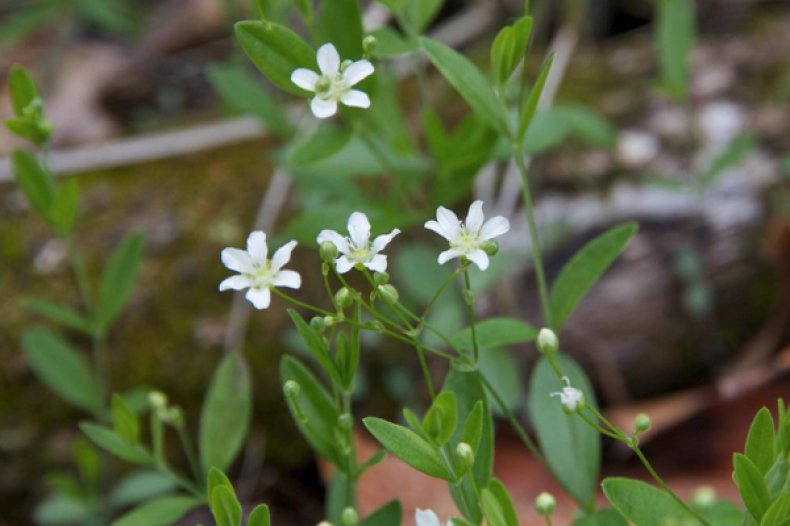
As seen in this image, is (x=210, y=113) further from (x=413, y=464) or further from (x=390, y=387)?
(x=413, y=464)

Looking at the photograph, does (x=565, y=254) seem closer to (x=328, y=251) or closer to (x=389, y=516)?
(x=389, y=516)

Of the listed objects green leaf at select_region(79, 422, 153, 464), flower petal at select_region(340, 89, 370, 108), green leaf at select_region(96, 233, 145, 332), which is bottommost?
green leaf at select_region(79, 422, 153, 464)

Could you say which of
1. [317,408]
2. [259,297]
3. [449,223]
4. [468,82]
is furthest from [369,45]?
[317,408]

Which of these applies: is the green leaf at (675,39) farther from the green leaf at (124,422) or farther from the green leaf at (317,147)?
the green leaf at (124,422)

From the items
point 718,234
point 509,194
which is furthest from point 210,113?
point 718,234

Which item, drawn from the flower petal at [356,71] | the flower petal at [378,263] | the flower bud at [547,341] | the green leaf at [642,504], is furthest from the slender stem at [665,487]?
the flower petal at [356,71]

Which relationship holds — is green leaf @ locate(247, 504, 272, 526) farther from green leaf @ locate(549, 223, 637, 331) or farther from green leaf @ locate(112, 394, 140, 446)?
green leaf @ locate(549, 223, 637, 331)

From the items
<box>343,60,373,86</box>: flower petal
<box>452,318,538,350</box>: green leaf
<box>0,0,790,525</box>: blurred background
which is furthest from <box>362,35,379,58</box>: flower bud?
<box>0,0,790,525</box>: blurred background
